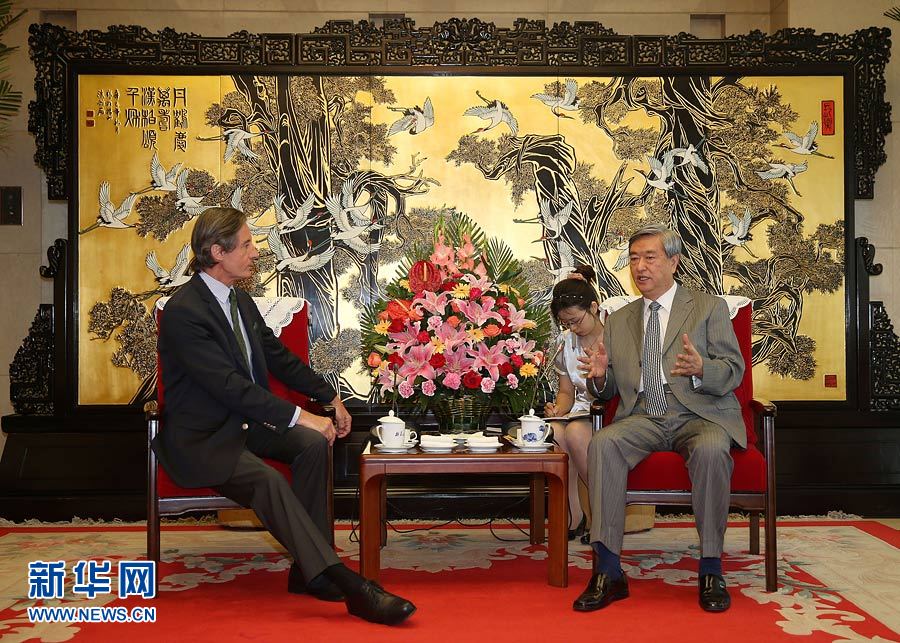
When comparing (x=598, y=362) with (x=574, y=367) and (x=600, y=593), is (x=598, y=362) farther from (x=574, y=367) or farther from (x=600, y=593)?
(x=600, y=593)

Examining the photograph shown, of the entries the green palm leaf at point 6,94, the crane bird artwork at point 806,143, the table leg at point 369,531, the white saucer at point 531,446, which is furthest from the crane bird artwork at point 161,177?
the crane bird artwork at point 806,143

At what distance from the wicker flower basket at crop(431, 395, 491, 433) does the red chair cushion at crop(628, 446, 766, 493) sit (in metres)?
0.62

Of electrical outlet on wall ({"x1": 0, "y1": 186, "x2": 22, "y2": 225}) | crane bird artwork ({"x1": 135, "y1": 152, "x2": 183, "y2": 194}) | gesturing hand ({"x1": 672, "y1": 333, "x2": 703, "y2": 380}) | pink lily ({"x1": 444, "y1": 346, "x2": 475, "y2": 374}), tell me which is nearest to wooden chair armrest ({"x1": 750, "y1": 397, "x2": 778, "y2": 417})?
gesturing hand ({"x1": 672, "y1": 333, "x2": 703, "y2": 380})

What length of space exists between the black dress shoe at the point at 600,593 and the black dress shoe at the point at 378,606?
59 cm

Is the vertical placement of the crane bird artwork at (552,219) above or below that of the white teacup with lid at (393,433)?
above

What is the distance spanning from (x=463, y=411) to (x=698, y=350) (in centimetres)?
97

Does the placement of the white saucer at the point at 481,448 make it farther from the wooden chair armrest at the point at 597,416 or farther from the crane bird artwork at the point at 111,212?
the crane bird artwork at the point at 111,212

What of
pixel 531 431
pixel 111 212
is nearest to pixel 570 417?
pixel 531 431

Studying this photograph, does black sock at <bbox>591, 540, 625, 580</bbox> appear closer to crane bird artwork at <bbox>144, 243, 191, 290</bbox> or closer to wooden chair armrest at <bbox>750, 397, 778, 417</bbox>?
wooden chair armrest at <bbox>750, 397, 778, 417</bbox>

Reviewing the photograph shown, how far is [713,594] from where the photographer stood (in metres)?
3.19

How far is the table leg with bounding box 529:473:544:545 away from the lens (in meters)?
4.23

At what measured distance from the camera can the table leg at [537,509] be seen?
4.23 metres

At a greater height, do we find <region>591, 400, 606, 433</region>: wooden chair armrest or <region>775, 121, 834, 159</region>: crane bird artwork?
<region>775, 121, 834, 159</region>: crane bird artwork

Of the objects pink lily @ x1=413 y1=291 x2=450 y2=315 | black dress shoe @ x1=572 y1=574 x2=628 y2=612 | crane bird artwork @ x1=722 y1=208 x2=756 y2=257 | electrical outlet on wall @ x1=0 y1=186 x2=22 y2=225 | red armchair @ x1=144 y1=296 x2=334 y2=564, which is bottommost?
black dress shoe @ x1=572 y1=574 x2=628 y2=612
